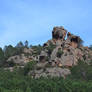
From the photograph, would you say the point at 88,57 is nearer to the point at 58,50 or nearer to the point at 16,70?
the point at 58,50

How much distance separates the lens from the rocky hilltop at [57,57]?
55219mm

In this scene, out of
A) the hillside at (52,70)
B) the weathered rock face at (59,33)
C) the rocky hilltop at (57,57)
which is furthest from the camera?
the weathered rock face at (59,33)

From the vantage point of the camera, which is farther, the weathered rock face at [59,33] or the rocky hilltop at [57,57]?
the weathered rock face at [59,33]

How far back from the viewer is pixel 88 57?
68.8m

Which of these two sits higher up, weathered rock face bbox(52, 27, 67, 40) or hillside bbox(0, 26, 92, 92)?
weathered rock face bbox(52, 27, 67, 40)

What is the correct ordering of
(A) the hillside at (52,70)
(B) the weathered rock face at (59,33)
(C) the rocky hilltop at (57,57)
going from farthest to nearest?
1. (B) the weathered rock face at (59,33)
2. (C) the rocky hilltop at (57,57)
3. (A) the hillside at (52,70)

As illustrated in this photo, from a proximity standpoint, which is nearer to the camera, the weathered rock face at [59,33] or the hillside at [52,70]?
the hillside at [52,70]

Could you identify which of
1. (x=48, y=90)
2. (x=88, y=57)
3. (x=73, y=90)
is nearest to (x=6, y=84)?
(x=48, y=90)

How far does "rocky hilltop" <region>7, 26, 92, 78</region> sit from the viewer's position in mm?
55219

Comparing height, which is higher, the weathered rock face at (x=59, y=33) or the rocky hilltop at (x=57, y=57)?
the weathered rock face at (x=59, y=33)

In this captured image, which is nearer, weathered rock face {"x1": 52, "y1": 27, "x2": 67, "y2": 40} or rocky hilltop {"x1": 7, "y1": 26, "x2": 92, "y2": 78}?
rocky hilltop {"x1": 7, "y1": 26, "x2": 92, "y2": 78}

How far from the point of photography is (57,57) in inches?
2488

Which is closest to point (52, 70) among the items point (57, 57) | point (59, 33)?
point (57, 57)

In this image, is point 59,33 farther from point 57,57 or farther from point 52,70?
point 52,70
